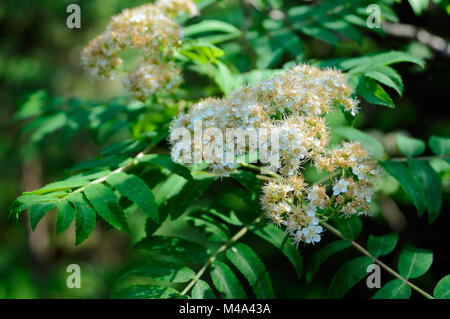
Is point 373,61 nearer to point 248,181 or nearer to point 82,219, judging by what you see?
point 248,181

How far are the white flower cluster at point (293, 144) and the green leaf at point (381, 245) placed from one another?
503mm

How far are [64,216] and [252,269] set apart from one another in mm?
1015

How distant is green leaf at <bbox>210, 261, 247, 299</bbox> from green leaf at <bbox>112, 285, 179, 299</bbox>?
0.23 meters

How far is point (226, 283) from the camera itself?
2045 mm

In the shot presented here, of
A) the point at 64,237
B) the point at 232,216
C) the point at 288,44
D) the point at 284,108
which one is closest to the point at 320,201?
the point at 284,108

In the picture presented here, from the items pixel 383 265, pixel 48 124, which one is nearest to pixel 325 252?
pixel 383 265

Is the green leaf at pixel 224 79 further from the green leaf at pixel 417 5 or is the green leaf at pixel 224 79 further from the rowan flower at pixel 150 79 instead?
the green leaf at pixel 417 5

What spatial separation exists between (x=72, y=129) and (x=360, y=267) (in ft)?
7.34

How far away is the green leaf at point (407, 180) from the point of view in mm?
2094

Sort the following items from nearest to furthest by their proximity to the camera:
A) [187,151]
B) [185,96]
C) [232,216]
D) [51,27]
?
1. [187,151]
2. [232,216]
3. [185,96]
4. [51,27]

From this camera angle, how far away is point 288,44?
2.89m

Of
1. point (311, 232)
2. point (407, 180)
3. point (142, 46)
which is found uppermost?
point (142, 46)

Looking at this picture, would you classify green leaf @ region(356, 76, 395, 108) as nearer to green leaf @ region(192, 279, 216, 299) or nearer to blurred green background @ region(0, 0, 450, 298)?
green leaf @ region(192, 279, 216, 299)

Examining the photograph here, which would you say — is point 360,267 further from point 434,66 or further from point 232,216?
point 434,66
